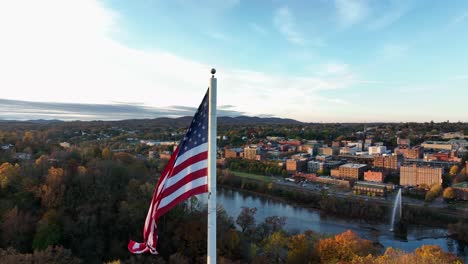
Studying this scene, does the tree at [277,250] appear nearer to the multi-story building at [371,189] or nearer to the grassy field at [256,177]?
the multi-story building at [371,189]

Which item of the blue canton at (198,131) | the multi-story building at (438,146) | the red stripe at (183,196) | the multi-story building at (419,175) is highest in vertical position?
the blue canton at (198,131)

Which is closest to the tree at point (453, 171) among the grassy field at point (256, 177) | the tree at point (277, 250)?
the grassy field at point (256, 177)

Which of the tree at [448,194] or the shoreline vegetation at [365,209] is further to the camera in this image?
the tree at [448,194]

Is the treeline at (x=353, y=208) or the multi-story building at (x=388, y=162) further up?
the multi-story building at (x=388, y=162)

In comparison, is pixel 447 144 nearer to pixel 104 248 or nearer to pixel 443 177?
pixel 443 177

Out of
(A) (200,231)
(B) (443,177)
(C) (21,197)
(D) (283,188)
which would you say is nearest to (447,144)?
(B) (443,177)

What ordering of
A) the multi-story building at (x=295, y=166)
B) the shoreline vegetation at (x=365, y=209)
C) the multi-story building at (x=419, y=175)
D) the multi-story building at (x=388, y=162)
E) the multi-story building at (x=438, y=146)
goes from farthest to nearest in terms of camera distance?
the multi-story building at (x=438, y=146)
the multi-story building at (x=295, y=166)
the multi-story building at (x=388, y=162)
the multi-story building at (x=419, y=175)
the shoreline vegetation at (x=365, y=209)

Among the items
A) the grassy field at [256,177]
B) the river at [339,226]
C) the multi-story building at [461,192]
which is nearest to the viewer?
the river at [339,226]

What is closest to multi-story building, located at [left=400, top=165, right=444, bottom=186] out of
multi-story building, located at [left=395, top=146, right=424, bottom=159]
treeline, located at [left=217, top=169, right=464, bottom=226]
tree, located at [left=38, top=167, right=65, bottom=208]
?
treeline, located at [left=217, top=169, right=464, bottom=226]
